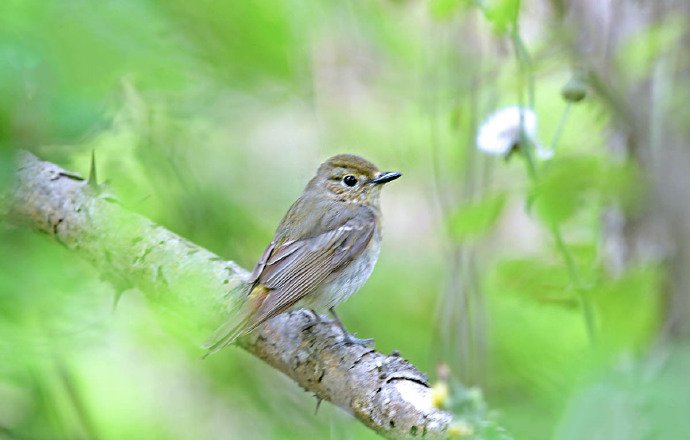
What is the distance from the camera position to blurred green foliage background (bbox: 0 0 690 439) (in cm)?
187

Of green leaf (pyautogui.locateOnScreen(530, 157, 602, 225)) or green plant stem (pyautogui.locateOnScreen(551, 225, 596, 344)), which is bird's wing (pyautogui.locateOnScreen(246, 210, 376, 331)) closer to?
green plant stem (pyautogui.locateOnScreen(551, 225, 596, 344))

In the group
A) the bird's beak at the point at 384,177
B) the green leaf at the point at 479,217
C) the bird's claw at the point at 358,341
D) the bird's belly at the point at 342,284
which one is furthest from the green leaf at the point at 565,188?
the bird's beak at the point at 384,177

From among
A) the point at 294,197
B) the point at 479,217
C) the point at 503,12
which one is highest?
the point at 294,197

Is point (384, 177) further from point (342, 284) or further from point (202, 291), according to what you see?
point (202, 291)

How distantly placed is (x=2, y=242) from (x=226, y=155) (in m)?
1.21

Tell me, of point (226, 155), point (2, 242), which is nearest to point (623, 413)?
point (2, 242)

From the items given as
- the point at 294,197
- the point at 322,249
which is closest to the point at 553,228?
the point at 322,249

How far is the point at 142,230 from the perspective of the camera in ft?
10.2

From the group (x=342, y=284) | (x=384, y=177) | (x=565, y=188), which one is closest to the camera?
(x=565, y=188)

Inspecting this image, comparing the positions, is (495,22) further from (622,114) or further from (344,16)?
(344,16)

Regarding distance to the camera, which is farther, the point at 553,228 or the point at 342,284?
the point at 342,284

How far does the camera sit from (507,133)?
2.99 m

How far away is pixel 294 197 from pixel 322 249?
1114 millimetres

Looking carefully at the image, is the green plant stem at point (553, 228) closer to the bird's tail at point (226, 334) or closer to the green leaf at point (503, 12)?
the green leaf at point (503, 12)
